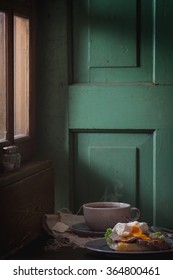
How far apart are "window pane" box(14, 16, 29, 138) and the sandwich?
1.39 ft

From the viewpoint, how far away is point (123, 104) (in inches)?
67.3

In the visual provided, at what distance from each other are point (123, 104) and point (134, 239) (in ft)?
1.72

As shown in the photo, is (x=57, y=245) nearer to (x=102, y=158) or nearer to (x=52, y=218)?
(x=52, y=218)

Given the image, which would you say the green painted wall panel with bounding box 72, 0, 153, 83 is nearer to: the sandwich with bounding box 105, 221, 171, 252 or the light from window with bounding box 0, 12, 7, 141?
the light from window with bounding box 0, 12, 7, 141

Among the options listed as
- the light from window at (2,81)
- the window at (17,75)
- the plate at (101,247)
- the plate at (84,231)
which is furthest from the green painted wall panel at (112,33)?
the plate at (101,247)

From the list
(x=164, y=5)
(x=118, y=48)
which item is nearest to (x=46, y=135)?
(x=118, y=48)

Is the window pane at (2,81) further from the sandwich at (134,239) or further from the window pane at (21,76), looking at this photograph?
the sandwich at (134,239)

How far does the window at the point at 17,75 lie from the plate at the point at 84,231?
21cm

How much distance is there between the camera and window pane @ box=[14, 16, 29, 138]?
5.23 ft

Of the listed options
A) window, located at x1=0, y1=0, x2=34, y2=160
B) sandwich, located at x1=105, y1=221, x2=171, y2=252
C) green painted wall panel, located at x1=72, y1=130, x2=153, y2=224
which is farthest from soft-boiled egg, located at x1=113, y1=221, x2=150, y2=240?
green painted wall panel, located at x1=72, y1=130, x2=153, y2=224

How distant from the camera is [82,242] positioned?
1374mm

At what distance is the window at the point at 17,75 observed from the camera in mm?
1505

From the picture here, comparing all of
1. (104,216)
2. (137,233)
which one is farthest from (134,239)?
(104,216)

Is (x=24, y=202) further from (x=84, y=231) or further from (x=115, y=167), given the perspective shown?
(x=115, y=167)
